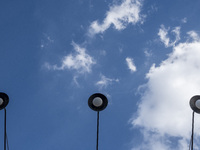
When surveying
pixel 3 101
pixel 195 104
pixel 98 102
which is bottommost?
pixel 195 104

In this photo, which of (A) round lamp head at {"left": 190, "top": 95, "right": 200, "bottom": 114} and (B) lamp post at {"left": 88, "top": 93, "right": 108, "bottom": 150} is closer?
(A) round lamp head at {"left": 190, "top": 95, "right": 200, "bottom": 114}

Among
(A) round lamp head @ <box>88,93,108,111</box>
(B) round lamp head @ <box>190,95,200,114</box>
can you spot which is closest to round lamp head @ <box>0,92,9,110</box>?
(A) round lamp head @ <box>88,93,108,111</box>

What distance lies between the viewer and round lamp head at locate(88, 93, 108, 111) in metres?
13.7

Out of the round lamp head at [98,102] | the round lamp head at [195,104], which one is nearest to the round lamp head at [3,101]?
the round lamp head at [98,102]

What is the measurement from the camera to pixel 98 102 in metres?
13.7

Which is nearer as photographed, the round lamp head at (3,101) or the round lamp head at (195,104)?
the round lamp head at (195,104)

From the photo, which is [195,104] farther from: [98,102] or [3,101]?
[3,101]

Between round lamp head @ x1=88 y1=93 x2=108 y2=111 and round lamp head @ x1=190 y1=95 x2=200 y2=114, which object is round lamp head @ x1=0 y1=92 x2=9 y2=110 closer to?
round lamp head @ x1=88 y1=93 x2=108 y2=111

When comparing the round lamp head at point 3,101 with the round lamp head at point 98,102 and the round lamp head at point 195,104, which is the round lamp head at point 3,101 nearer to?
the round lamp head at point 98,102

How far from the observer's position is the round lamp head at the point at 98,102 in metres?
13.7

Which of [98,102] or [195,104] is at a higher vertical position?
[98,102]

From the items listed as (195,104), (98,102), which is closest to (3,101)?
(98,102)

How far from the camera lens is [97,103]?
45.0 feet

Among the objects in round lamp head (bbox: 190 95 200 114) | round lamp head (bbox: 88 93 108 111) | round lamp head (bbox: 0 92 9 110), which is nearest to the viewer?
round lamp head (bbox: 190 95 200 114)
